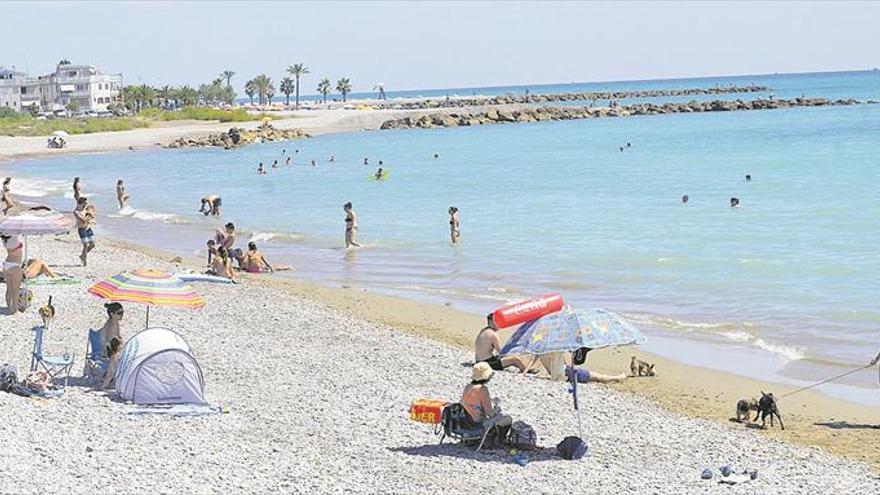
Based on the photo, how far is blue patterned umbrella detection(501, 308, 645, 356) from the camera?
1077 cm

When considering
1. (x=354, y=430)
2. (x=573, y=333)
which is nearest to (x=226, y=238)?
(x=354, y=430)

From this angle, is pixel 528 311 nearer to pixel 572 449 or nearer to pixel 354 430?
pixel 572 449

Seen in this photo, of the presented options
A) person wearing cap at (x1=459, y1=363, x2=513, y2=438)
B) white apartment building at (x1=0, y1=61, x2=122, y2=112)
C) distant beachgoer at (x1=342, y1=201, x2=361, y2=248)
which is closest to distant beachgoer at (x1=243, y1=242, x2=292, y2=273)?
distant beachgoer at (x1=342, y1=201, x2=361, y2=248)

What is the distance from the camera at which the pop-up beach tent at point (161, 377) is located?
1205cm

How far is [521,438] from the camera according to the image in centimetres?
1115

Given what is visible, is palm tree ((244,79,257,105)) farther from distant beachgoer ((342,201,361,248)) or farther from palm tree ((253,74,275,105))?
distant beachgoer ((342,201,361,248))

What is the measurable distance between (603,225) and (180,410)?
22231mm

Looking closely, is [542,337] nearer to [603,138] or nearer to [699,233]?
[699,233]

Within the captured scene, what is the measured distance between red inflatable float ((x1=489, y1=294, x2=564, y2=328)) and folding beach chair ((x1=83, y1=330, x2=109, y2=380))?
14.9ft

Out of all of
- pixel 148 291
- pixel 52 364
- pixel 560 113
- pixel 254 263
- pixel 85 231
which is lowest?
pixel 254 263

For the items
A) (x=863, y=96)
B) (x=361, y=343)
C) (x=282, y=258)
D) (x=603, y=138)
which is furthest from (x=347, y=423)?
(x=863, y=96)

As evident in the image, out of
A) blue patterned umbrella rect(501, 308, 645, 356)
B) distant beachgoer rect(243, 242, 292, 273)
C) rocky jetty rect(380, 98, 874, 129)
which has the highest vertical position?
rocky jetty rect(380, 98, 874, 129)

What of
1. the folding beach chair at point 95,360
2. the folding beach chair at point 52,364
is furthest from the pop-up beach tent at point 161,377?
the folding beach chair at point 52,364

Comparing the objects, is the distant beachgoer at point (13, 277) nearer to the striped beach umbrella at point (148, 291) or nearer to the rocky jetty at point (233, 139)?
the striped beach umbrella at point (148, 291)
